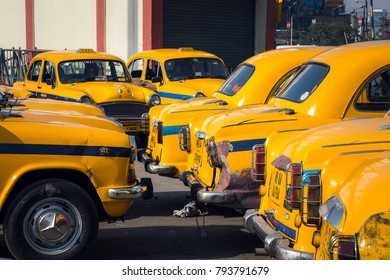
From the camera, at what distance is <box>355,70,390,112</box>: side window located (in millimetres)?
8531

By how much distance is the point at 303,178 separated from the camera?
5.93 meters

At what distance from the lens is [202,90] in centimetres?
1530

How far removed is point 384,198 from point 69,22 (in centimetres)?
2613

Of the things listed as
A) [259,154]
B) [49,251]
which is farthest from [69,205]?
[259,154]

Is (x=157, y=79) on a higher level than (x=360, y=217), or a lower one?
lower

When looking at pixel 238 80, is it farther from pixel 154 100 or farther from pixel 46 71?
pixel 46 71

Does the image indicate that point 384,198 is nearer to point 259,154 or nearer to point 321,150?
point 321,150

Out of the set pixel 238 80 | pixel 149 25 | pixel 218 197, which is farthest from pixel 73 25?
pixel 218 197

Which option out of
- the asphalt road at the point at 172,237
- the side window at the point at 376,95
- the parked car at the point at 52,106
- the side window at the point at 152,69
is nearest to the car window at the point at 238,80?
the asphalt road at the point at 172,237

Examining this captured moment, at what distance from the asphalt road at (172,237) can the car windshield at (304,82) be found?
1.59 metres

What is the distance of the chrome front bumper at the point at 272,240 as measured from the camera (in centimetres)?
589

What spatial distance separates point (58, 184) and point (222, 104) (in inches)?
160

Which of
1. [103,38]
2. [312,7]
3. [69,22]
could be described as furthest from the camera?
[312,7]

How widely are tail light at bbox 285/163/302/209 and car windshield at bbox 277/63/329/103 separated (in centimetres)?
273
